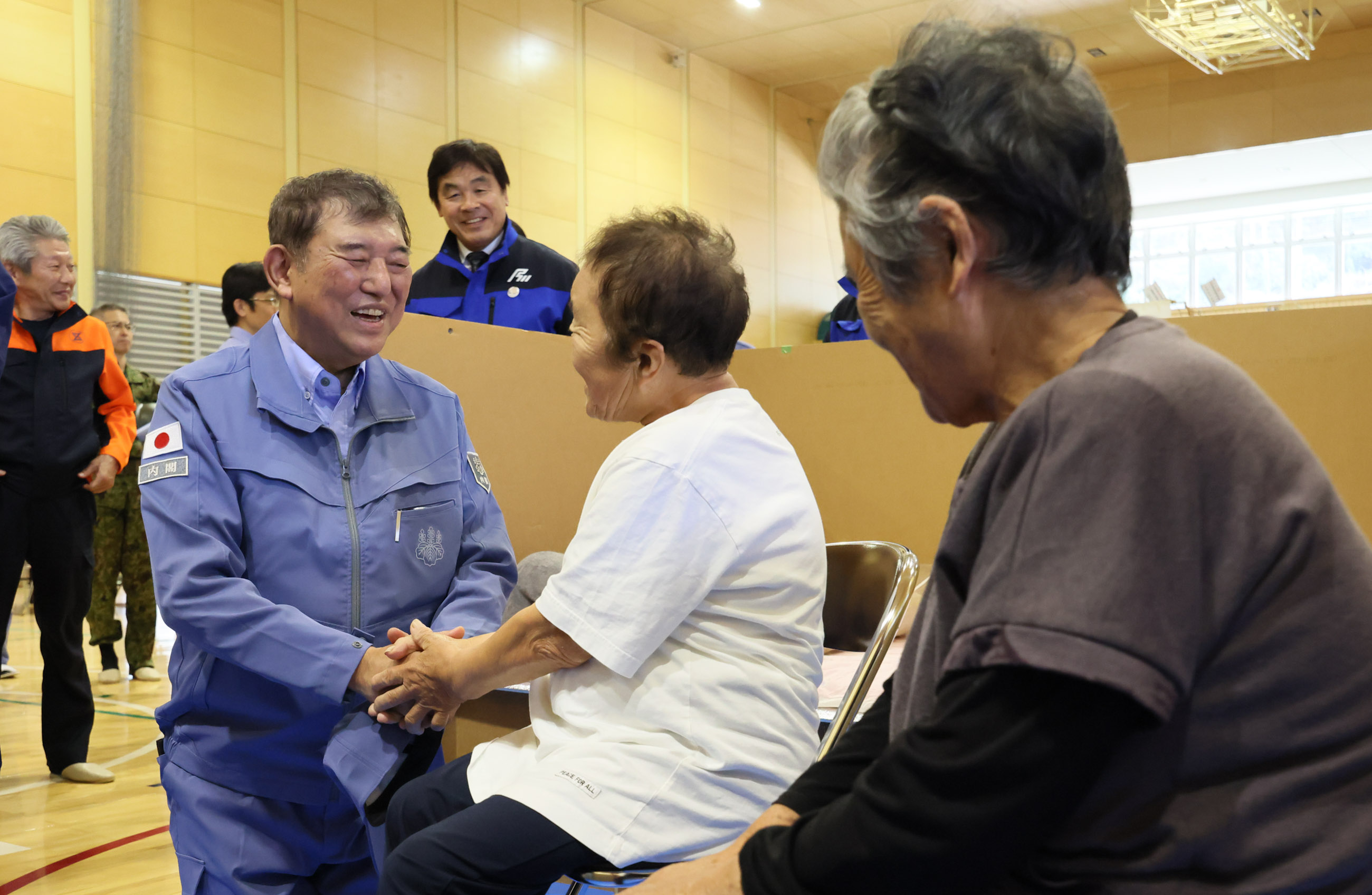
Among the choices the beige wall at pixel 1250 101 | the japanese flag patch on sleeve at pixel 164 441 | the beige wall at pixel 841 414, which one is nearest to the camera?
the japanese flag patch on sleeve at pixel 164 441

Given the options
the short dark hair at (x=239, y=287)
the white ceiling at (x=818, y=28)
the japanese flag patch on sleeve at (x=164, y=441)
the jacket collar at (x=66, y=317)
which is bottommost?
the japanese flag patch on sleeve at (x=164, y=441)

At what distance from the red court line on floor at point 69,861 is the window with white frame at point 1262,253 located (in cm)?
1275

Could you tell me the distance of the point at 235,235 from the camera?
7820 mm

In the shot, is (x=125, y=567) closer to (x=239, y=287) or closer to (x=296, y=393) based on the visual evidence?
(x=239, y=287)

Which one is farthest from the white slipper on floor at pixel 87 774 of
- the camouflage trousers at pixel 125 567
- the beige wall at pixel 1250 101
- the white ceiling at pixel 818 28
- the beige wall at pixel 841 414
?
the beige wall at pixel 1250 101

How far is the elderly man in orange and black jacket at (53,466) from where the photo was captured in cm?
391

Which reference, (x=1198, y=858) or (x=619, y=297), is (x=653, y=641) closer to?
(x=619, y=297)

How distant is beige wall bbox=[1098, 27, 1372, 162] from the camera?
1121cm

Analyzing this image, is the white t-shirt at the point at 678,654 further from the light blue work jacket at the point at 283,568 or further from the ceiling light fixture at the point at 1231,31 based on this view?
the ceiling light fixture at the point at 1231,31

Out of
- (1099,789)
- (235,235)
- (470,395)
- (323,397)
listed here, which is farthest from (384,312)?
(235,235)

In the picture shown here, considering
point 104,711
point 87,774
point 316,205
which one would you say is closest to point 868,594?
point 316,205

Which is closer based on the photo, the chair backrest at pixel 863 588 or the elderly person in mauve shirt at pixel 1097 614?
the elderly person in mauve shirt at pixel 1097 614

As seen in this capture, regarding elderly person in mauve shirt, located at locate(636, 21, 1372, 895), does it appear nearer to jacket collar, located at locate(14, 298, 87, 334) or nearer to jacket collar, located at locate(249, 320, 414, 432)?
jacket collar, located at locate(249, 320, 414, 432)

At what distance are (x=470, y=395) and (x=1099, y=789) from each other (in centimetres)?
237
